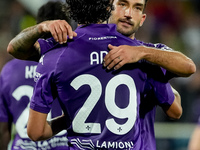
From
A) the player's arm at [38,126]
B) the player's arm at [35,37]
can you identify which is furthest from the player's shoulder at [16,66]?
the player's arm at [38,126]

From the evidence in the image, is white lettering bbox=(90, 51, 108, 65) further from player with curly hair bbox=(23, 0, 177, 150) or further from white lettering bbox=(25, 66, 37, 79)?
white lettering bbox=(25, 66, 37, 79)

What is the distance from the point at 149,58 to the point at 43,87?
71 centimetres

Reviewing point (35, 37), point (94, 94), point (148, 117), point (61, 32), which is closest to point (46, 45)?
point (35, 37)

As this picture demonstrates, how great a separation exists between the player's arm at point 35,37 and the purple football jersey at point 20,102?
2.60 ft

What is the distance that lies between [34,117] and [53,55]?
0.42m

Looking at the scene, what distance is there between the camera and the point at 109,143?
2982 millimetres

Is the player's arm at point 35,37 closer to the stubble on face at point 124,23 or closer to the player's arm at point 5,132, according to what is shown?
the stubble on face at point 124,23

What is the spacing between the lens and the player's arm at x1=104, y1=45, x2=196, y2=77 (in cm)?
294

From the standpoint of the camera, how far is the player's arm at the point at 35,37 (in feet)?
9.73

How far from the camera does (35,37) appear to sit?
3.18 m

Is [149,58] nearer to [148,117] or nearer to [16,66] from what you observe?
[148,117]

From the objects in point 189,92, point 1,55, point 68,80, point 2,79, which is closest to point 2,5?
point 1,55

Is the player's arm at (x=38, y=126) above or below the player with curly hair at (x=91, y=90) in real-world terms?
below

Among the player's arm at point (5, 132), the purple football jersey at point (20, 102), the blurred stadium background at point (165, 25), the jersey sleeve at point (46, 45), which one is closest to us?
the jersey sleeve at point (46, 45)
